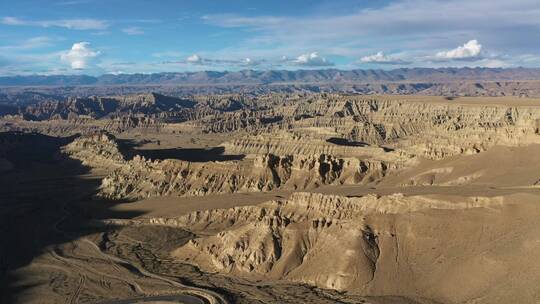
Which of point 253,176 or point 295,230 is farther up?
point 253,176

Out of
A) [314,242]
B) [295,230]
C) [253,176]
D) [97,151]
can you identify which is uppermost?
[253,176]

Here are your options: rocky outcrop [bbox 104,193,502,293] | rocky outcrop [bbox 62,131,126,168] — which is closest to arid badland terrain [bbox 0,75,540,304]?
rocky outcrop [bbox 104,193,502,293]

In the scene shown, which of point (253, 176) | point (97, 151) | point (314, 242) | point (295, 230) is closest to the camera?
point (314, 242)

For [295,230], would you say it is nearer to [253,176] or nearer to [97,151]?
[253,176]

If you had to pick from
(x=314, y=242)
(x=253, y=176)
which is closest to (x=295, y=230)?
(x=314, y=242)

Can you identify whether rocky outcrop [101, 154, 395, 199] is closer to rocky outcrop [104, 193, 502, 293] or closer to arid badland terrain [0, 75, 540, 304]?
arid badland terrain [0, 75, 540, 304]

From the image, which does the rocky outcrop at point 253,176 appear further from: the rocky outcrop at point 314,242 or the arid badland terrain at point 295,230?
the rocky outcrop at point 314,242

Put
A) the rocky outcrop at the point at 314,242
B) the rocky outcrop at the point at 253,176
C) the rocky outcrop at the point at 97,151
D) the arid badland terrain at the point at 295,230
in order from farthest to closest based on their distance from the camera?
the rocky outcrop at the point at 97,151 → the rocky outcrop at the point at 253,176 → the rocky outcrop at the point at 314,242 → the arid badland terrain at the point at 295,230

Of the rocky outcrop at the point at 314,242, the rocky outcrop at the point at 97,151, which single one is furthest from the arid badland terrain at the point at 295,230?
the rocky outcrop at the point at 97,151

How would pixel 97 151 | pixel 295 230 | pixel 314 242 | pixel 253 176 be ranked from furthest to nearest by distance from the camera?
pixel 97 151, pixel 253 176, pixel 295 230, pixel 314 242

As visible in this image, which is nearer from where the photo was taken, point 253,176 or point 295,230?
point 295,230

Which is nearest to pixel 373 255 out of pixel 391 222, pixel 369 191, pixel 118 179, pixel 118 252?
pixel 391 222
